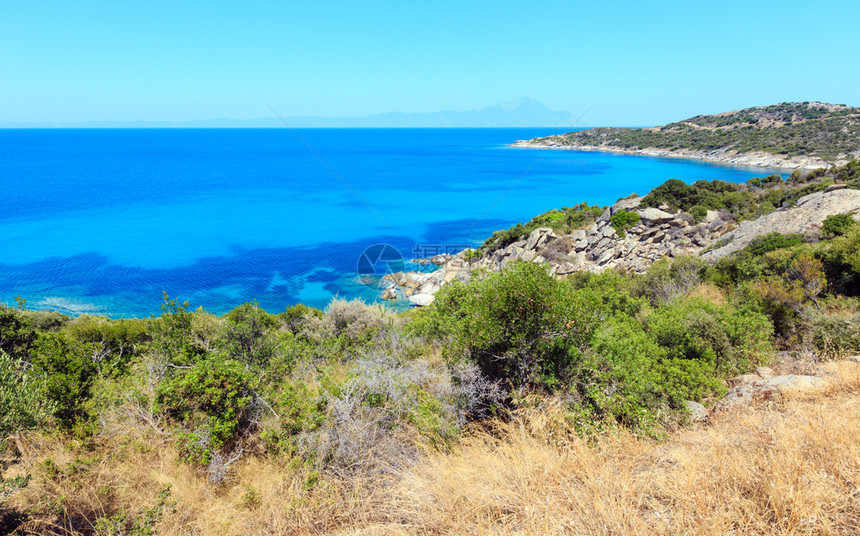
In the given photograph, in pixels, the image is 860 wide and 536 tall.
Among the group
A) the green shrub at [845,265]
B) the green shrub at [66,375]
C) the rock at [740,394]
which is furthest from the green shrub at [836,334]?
the green shrub at [66,375]

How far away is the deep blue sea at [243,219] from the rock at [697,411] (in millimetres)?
21755

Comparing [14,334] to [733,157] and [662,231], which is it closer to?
[662,231]

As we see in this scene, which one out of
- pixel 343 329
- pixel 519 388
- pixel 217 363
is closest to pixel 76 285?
pixel 343 329

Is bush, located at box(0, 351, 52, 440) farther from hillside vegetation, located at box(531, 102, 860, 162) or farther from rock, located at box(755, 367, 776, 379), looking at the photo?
hillside vegetation, located at box(531, 102, 860, 162)

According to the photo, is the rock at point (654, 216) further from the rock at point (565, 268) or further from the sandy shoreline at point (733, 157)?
the sandy shoreline at point (733, 157)

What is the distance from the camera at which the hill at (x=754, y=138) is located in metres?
76.2

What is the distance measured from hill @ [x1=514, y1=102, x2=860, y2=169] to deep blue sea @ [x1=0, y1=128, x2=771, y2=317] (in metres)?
9.58

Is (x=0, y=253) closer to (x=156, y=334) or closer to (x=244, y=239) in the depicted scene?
(x=244, y=239)

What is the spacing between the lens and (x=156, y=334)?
899cm

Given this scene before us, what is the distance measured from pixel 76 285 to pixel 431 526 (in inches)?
1389

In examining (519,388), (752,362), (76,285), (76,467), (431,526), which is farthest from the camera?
(76,285)

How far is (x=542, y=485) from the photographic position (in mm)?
4121

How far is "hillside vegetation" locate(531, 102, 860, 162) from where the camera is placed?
78250 millimetres

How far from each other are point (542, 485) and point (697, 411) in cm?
397
